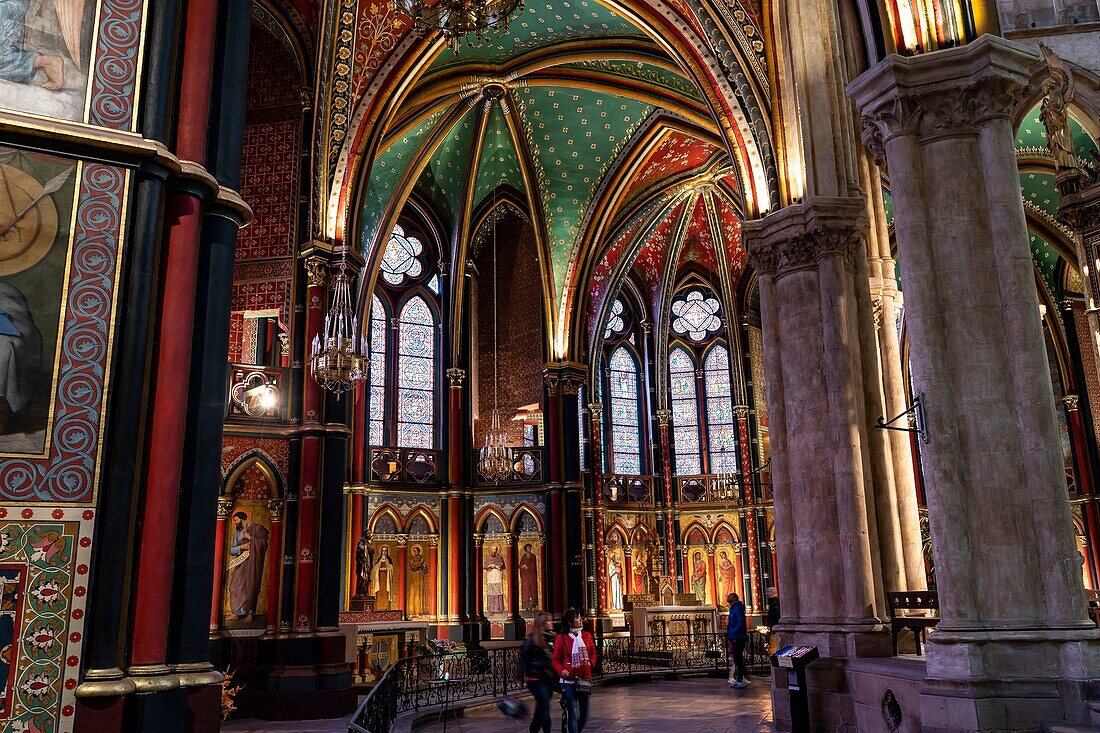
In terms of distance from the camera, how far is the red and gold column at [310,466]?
12969 millimetres

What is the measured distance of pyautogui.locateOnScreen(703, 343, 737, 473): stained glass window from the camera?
86.1 ft

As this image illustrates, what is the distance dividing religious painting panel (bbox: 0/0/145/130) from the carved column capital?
368 inches

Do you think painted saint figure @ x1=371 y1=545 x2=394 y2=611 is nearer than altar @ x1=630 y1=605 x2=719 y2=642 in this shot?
Yes

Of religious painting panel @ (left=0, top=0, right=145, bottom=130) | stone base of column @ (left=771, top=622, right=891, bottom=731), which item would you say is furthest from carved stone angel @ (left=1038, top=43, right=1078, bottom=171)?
religious painting panel @ (left=0, top=0, right=145, bottom=130)

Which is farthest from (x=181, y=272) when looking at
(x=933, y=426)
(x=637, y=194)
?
(x=637, y=194)

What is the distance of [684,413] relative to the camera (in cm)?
2695

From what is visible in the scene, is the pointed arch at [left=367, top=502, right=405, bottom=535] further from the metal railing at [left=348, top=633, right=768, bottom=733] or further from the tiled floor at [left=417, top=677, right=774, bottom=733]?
the tiled floor at [left=417, top=677, right=774, bottom=733]

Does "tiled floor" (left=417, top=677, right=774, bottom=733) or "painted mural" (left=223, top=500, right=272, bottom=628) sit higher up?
"painted mural" (left=223, top=500, right=272, bottom=628)

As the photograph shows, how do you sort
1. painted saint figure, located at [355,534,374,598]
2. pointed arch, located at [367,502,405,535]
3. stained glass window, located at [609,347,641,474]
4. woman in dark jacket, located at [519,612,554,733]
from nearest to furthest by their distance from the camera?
woman in dark jacket, located at [519,612,554,733]
painted saint figure, located at [355,534,374,598]
pointed arch, located at [367,502,405,535]
stained glass window, located at [609,347,641,474]

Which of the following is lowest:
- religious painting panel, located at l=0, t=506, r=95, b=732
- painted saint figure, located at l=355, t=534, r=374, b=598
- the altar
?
the altar

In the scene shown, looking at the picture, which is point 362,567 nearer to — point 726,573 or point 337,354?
point 337,354

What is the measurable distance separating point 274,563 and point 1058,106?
1162 centimetres

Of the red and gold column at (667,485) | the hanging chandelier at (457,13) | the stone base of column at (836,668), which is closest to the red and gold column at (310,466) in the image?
the hanging chandelier at (457,13)

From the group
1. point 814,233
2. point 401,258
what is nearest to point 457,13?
point 814,233
